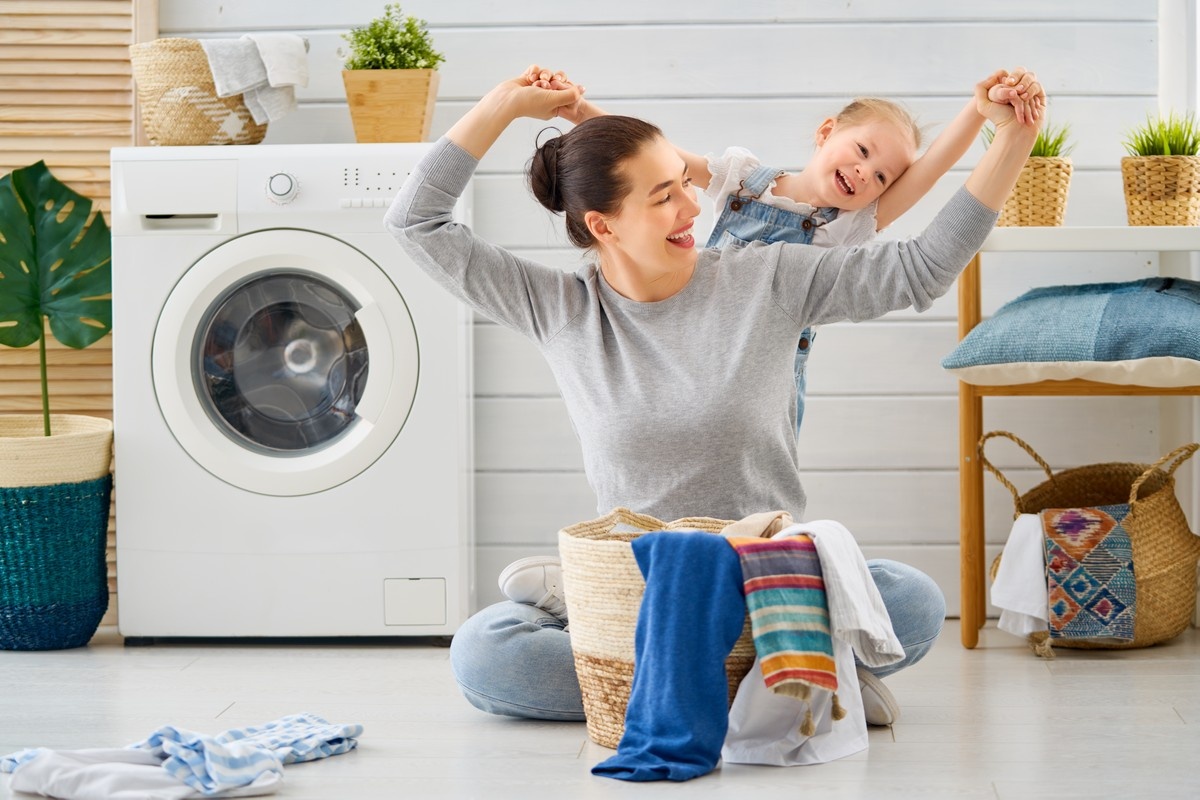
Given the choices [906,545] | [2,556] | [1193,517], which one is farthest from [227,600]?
[1193,517]

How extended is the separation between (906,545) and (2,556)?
71.4 inches

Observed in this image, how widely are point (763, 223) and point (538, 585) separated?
659 millimetres

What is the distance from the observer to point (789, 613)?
1569 mm

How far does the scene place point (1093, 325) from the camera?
2334 mm

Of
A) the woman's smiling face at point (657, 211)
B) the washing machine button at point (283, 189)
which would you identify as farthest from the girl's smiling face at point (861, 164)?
the washing machine button at point (283, 189)

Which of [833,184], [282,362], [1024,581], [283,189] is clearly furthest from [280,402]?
[1024,581]

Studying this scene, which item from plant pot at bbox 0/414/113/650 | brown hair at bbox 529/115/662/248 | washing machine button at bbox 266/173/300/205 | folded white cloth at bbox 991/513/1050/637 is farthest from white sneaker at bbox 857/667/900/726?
plant pot at bbox 0/414/113/650

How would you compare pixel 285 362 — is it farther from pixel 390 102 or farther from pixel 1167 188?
pixel 1167 188

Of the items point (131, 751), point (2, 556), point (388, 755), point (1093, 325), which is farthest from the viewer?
point (2, 556)

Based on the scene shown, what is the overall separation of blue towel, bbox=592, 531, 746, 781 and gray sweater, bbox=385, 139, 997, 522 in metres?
0.23

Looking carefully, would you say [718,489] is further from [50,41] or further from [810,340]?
[50,41]

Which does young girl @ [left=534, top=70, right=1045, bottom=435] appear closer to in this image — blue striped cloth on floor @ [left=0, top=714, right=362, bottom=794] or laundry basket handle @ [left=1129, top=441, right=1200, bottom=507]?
laundry basket handle @ [left=1129, top=441, right=1200, bottom=507]

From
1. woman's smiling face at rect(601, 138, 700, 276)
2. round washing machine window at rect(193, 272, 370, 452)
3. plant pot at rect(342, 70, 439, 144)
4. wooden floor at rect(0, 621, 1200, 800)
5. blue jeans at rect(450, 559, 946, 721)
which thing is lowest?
wooden floor at rect(0, 621, 1200, 800)

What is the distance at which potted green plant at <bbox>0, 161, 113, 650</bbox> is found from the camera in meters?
A: 2.50
